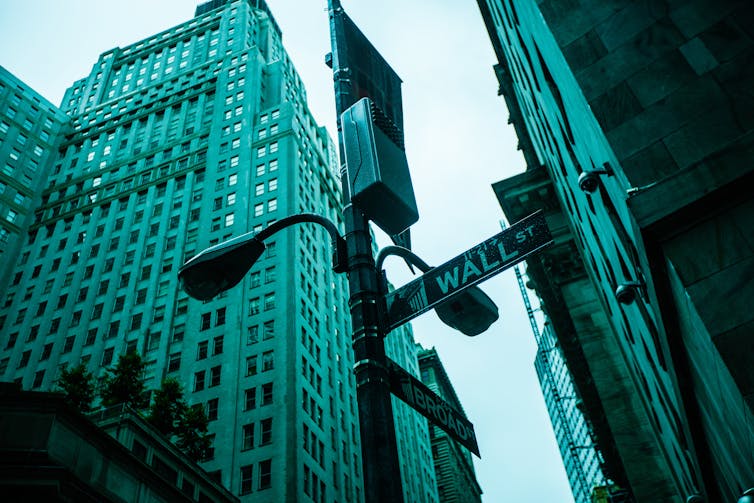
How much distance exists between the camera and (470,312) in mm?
6699

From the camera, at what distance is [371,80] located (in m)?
8.13

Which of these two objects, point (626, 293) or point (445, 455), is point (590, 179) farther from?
point (445, 455)

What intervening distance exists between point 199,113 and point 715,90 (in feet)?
267

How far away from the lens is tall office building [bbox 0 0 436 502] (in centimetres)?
4775

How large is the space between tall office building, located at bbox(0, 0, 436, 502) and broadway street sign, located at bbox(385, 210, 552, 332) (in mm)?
38287

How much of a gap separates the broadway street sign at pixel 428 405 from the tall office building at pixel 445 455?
288 feet

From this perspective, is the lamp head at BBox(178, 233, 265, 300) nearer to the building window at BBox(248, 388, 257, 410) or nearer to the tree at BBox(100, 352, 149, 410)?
the tree at BBox(100, 352, 149, 410)

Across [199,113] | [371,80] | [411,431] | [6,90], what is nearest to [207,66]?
[199,113]

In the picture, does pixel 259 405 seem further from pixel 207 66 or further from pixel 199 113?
pixel 207 66

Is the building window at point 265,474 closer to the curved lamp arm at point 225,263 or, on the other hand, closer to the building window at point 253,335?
the building window at point 253,335

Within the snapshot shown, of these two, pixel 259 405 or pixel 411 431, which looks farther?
pixel 411 431

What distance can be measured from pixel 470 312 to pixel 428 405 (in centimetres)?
126

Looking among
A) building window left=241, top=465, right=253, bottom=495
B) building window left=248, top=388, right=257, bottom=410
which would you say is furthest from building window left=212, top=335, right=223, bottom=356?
building window left=241, top=465, right=253, bottom=495

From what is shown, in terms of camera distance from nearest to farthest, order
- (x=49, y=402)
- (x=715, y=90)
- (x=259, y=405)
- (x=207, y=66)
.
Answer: (x=715, y=90) < (x=49, y=402) < (x=259, y=405) < (x=207, y=66)
